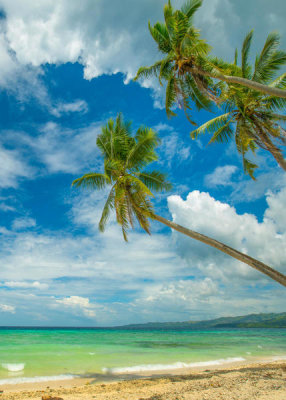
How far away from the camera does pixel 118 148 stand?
12328mm

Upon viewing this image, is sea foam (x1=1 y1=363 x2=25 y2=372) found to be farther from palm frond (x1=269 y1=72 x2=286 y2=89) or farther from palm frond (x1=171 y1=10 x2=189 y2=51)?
palm frond (x1=269 y1=72 x2=286 y2=89)

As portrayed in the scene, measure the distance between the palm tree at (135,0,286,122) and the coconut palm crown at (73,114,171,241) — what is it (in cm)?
242

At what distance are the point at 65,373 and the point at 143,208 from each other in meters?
7.11

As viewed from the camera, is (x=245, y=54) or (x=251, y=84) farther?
(x=245, y=54)

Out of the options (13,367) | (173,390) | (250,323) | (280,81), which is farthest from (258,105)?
(250,323)

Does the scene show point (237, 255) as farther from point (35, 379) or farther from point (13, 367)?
point (13, 367)

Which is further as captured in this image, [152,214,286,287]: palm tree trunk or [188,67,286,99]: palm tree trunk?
[152,214,286,287]: palm tree trunk

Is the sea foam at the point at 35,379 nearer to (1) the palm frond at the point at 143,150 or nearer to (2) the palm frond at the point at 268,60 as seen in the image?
(1) the palm frond at the point at 143,150

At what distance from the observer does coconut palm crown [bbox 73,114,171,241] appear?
11.4m

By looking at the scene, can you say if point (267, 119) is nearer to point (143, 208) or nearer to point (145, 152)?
point (145, 152)

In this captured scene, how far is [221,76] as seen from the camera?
885 cm

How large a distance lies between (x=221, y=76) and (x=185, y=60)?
4.80ft

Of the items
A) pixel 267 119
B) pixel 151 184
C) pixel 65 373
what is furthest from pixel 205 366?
pixel 267 119

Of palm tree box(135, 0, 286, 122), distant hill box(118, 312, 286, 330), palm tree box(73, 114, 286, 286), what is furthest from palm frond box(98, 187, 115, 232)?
distant hill box(118, 312, 286, 330)
